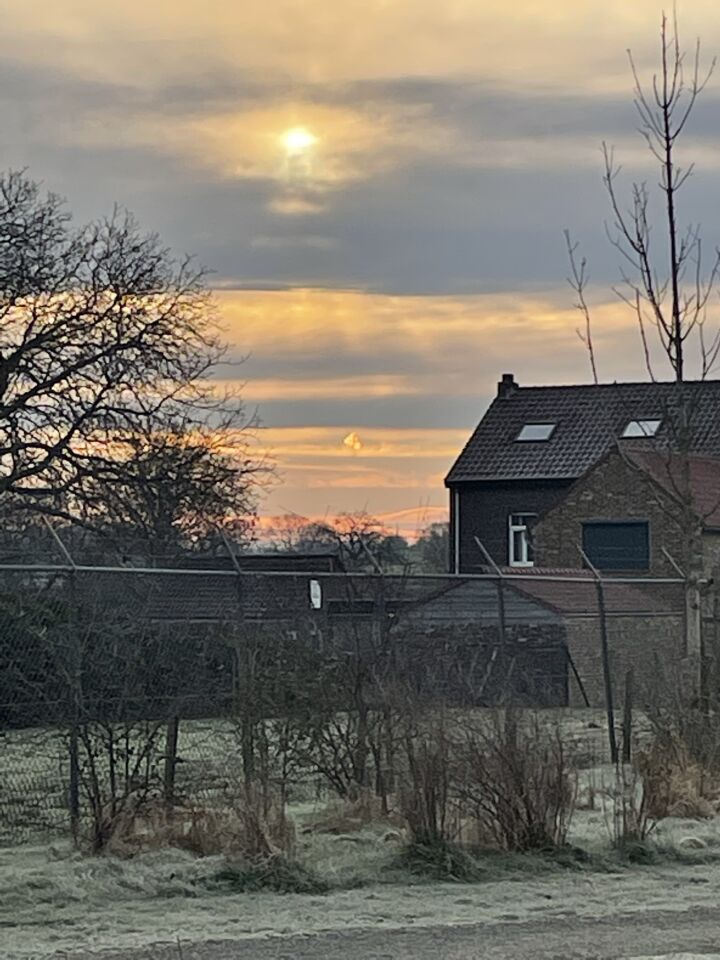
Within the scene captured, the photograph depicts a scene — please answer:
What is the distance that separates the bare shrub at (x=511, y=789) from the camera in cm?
1130

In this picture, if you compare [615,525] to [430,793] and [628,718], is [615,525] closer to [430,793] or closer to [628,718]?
[628,718]

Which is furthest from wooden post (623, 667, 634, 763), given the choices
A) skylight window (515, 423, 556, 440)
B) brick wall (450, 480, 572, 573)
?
skylight window (515, 423, 556, 440)

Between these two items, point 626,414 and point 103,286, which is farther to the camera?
point 626,414

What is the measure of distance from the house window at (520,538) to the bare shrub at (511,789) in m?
40.3

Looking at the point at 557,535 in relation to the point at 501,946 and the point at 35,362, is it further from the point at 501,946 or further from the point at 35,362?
the point at 501,946

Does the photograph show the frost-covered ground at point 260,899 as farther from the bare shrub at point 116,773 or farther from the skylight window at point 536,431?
the skylight window at point 536,431

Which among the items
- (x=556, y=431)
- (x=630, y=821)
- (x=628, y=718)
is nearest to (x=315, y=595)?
(x=628, y=718)

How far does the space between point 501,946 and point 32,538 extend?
55.7 feet

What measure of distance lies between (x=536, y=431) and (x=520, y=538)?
3769mm

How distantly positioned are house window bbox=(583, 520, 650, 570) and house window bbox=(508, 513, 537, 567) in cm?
918

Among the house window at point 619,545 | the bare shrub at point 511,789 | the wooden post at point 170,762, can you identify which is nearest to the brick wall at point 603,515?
the house window at point 619,545

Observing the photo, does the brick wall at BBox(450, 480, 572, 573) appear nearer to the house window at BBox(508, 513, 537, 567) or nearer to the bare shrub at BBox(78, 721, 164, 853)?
the house window at BBox(508, 513, 537, 567)

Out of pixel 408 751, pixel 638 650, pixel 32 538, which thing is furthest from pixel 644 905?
pixel 32 538

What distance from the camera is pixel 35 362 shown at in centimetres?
3058
